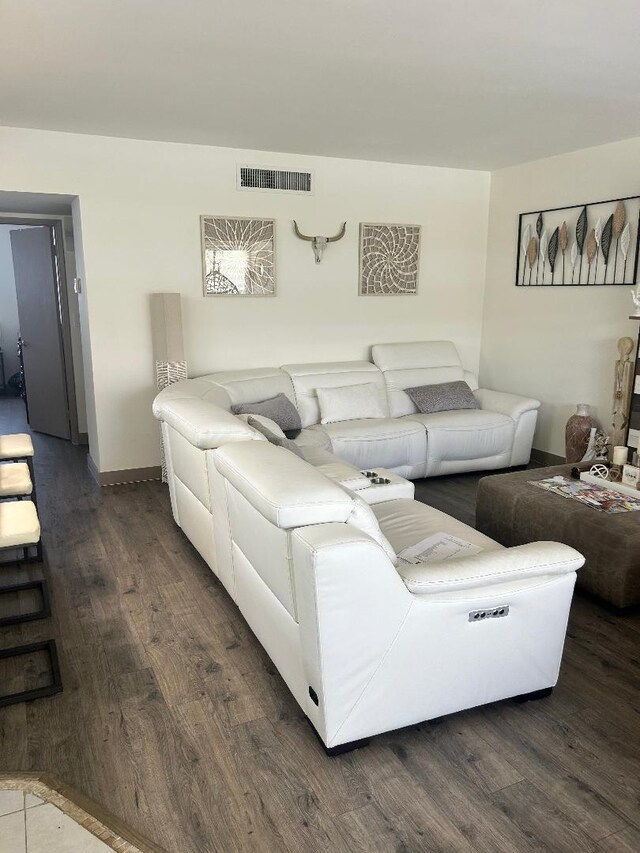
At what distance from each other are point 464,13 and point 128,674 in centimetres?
282

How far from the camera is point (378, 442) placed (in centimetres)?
460

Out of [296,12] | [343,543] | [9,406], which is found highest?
[296,12]

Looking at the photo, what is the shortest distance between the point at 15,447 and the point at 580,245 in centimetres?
419

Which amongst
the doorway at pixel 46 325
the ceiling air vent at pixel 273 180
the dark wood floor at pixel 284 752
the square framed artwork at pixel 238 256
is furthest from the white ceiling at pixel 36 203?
the dark wood floor at pixel 284 752

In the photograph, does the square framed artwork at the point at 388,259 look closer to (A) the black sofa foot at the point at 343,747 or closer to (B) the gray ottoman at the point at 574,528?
(B) the gray ottoman at the point at 574,528

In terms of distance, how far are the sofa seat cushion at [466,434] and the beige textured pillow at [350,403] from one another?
247mm

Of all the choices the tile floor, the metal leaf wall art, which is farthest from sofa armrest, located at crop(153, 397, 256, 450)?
the metal leaf wall art

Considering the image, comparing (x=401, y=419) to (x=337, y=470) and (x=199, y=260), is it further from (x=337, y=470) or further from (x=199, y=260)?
(x=199, y=260)

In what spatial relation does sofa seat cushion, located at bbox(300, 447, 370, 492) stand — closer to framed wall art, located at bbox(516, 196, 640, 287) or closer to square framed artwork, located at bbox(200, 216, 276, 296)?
square framed artwork, located at bbox(200, 216, 276, 296)

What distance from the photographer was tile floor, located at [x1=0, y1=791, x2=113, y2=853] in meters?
1.70

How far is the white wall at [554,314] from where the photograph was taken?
4660 mm

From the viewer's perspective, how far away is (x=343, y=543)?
1.74 m

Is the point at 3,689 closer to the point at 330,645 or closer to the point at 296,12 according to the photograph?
the point at 330,645

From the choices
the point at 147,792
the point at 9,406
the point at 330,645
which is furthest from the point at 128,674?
the point at 9,406
